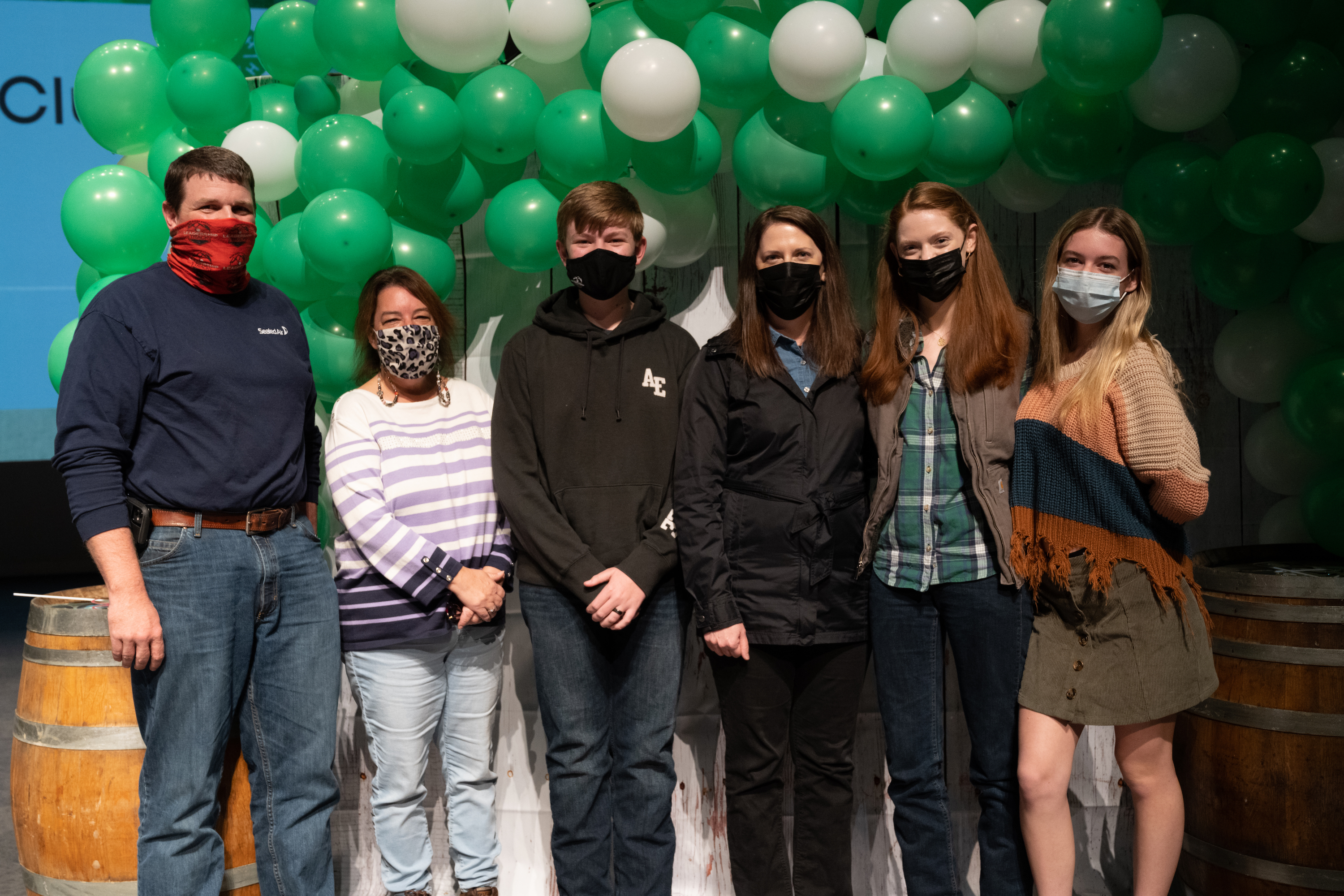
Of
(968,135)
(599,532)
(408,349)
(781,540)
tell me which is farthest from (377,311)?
(968,135)

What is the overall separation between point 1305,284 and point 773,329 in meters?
1.34

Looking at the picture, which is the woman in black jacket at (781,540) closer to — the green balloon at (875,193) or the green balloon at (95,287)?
the green balloon at (875,193)

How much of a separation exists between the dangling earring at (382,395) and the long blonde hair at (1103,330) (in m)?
1.49

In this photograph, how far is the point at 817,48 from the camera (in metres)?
2.13

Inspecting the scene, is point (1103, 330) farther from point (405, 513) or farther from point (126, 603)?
point (126, 603)

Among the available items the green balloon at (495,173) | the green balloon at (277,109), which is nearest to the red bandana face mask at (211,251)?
the green balloon at (495,173)

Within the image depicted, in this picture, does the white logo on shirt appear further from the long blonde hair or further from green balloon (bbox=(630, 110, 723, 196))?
the long blonde hair

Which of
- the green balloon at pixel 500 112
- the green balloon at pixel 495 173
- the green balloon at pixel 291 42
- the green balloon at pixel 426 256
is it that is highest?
the green balloon at pixel 291 42

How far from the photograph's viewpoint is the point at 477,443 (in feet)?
7.57

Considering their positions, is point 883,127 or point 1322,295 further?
point 1322,295

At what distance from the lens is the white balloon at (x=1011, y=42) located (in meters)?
2.25

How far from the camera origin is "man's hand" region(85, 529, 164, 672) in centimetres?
183

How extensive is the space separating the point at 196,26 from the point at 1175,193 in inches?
101

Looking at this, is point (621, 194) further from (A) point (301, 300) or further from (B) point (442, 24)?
(A) point (301, 300)
